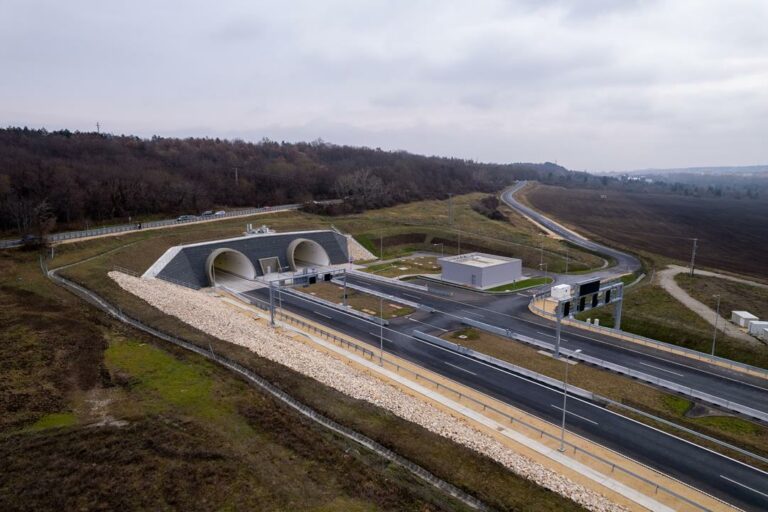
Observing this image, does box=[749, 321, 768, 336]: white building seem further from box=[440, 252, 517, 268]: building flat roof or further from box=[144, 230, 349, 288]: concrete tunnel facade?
box=[144, 230, 349, 288]: concrete tunnel facade

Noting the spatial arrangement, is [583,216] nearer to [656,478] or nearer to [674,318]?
[674,318]

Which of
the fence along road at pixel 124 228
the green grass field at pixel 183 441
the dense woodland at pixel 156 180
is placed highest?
the dense woodland at pixel 156 180

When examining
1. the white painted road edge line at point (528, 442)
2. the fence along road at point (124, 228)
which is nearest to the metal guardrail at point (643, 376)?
the white painted road edge line at point (528, 442)

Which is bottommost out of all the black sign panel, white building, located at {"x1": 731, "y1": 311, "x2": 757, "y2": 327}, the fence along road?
white building, located at {"x1": 731, "y1": 311, "x2": 757, "y2": 327}

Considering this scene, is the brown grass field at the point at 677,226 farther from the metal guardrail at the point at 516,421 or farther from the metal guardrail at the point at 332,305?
the metal guardrail at the point at 516,421

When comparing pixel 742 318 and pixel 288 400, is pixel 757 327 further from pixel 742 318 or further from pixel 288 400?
pixel 288 400

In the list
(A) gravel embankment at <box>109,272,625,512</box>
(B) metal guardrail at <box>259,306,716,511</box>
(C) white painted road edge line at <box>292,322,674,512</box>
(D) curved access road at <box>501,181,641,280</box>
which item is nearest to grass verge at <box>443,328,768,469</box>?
(B) metal guardrail at <box>259,306,716,511</box>
